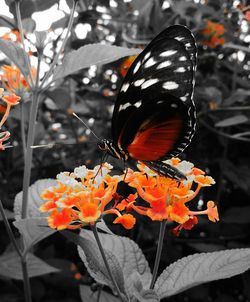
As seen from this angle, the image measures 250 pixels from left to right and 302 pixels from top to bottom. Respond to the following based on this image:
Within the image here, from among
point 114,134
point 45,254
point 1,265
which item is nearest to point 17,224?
point 114,134

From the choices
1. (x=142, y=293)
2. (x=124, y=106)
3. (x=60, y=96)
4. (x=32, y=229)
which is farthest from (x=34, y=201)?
(x=60, y=96)

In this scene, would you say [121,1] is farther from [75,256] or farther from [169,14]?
[75,256]

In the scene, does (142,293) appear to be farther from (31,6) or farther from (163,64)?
(31,6)

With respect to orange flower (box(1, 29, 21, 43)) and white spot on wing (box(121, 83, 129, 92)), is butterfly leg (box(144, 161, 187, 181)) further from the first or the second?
orange flower (box(1, 29, 21, 43))

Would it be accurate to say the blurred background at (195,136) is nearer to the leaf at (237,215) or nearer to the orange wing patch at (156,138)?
the leaf at (237,215)

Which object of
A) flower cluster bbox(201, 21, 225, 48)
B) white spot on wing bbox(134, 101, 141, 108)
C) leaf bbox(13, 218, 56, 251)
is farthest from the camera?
flower cluster bbox(201, 21, 225, 48)

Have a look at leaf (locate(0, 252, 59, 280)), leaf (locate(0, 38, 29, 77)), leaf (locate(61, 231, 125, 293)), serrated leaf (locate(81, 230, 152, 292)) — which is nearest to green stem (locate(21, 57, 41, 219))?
leaf (locate(0, 38, 29, 77))
